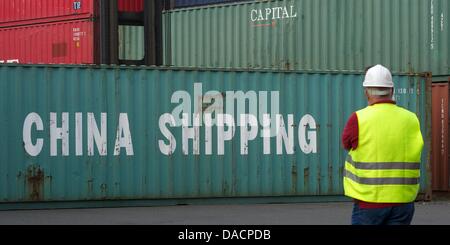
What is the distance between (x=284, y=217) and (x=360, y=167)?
7.42 m

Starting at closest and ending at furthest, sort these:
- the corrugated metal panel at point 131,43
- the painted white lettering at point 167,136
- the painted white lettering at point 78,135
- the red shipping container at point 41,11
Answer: the painted white lettering at point 78,135, the painted white lettering at point 167,136, the corrugated metal panel at point 131,43, the red shipping container at point 41,11

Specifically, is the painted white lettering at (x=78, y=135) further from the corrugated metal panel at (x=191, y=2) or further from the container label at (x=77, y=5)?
the container label at (x=77, y=5)

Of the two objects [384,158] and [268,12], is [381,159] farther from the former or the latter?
[268,12]

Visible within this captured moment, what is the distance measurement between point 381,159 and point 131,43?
1864 centimetres

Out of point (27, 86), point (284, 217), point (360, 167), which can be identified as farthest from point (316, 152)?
point (360, 167)

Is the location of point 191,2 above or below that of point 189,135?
above

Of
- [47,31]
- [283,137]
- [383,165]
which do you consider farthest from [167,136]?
[47,31]

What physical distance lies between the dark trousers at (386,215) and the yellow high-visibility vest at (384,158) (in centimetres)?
6

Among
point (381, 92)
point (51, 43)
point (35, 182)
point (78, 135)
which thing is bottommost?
point (35, 182)

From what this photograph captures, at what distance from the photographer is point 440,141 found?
17.6 metres

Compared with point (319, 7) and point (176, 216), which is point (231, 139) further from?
point (319, 7)

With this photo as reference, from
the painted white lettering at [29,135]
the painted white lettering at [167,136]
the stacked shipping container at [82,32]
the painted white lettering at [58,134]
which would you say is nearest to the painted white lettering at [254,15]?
the stacked shipping container at [82,32]

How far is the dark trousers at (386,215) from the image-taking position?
559 cm

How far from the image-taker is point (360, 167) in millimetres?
5645
